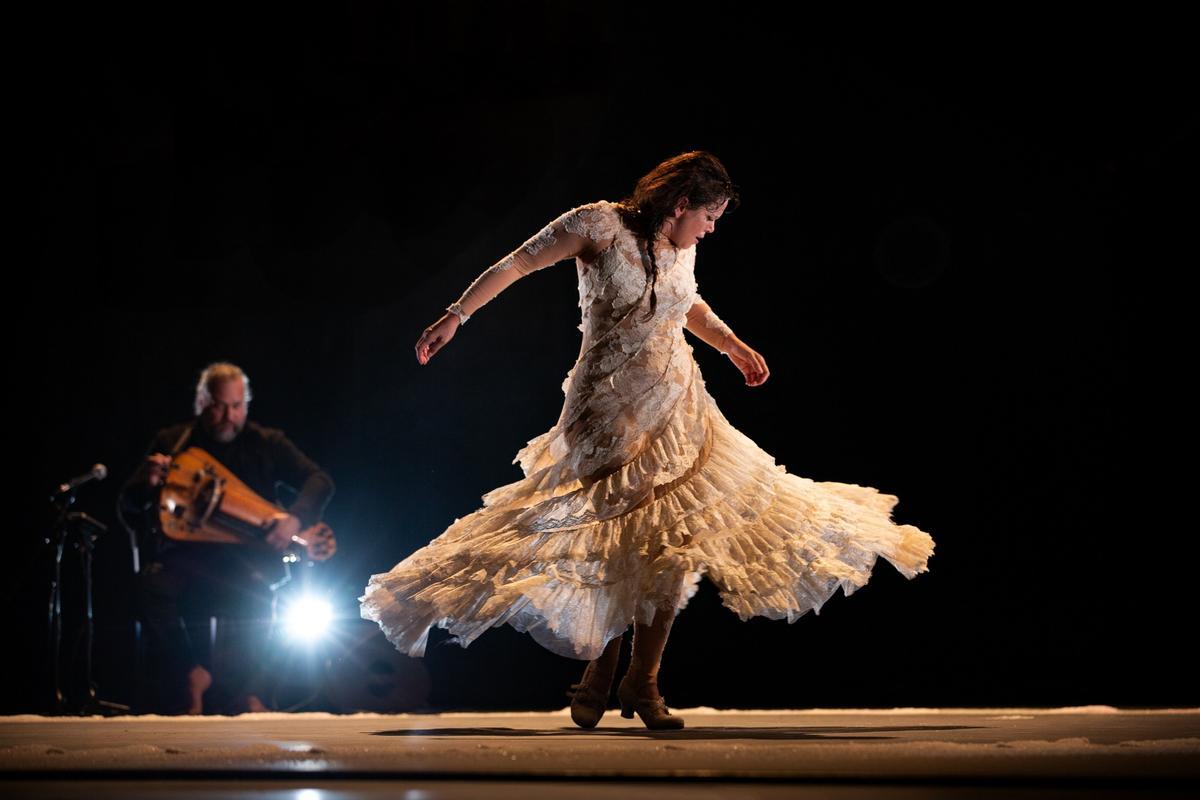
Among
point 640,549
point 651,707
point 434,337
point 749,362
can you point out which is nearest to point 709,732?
point 651,707

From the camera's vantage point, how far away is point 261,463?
4.80m

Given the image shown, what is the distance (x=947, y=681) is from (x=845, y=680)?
32cm

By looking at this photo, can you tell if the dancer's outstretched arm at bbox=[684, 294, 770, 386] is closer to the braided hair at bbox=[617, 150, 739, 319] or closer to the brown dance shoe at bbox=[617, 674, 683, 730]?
the braided hair at bbox=[617, 150, 739, 319]

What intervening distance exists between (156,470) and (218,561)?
36cm

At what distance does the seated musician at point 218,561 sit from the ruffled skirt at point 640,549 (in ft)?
5.57

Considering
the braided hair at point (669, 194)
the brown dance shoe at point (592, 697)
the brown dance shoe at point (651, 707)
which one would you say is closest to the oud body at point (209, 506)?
the brown dance shoe at point (592, 697)

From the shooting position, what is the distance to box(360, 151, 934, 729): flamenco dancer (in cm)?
298

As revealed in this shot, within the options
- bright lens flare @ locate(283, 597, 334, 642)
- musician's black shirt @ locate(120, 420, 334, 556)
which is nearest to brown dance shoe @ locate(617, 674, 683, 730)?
musician's black shirt @ locate(120, 420, 334, 556)

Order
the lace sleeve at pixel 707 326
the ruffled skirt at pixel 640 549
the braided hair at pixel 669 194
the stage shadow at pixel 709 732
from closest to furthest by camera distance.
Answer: the stage shadow at pixel 709 732 < the ruffled skirt at pixel 640 549 < the braided hair at pixel 669 194 < the lace sleeve at pixel 707 326

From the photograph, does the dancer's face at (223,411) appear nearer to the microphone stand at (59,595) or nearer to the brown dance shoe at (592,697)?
the microphone stand at (59,595)

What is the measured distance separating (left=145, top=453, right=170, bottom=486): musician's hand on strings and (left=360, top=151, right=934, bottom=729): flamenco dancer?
1.72 metres

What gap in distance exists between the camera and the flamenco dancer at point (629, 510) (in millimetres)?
2979

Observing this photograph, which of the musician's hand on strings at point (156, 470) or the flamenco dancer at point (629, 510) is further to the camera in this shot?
the musician's hand on strings at point (156, 470)

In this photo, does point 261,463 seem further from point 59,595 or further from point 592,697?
point 592,697
